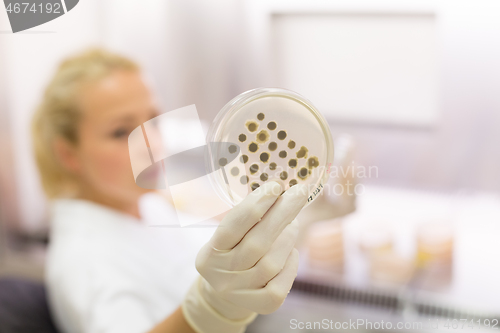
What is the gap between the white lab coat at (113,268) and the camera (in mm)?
732

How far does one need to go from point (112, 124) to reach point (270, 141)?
54cm

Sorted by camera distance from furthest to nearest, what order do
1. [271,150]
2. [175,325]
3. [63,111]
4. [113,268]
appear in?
[63,111]
[113,268]
[175,325]
[271,150]

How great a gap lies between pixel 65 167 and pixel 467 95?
960 mm

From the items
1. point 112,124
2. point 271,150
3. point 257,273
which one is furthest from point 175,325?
point 112,124

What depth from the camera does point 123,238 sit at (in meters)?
0.98

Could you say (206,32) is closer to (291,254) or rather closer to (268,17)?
(268,17)

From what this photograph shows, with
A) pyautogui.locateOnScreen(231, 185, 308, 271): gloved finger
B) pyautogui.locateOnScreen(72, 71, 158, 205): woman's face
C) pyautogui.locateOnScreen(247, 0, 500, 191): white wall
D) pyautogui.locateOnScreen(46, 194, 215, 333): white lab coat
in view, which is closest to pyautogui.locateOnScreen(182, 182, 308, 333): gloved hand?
pyautogui.locateOnScreen(231, 185, 308, 271): gloved finger

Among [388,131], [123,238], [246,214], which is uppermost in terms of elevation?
[246,214]

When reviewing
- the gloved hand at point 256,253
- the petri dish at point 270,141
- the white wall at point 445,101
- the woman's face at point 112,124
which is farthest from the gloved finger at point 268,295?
the white wall at point 445,101

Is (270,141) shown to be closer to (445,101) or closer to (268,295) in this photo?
(268,295)

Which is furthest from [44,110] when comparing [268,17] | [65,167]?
[268,17]

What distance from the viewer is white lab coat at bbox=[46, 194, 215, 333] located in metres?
0.73

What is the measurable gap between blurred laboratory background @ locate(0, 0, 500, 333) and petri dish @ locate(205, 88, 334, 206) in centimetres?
43

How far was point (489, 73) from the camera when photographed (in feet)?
2.94
